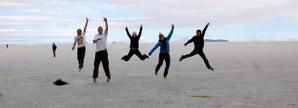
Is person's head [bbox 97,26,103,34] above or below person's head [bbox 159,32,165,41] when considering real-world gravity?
above

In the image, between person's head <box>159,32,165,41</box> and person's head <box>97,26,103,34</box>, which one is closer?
person's head <box>97,26,103,34</box>

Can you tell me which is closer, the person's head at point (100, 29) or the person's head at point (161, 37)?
the person's head at point (100, 29)

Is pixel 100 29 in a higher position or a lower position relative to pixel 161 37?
higher

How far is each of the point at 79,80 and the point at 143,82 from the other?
220cm

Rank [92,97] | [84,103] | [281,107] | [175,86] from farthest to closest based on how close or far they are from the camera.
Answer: [175,86], [92,97], [84,103], [281,107]

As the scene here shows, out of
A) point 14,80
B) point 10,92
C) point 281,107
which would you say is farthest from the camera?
point 14,80

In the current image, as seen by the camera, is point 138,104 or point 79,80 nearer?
point 138,104

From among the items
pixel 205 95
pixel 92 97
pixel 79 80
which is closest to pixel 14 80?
pixel 79 80

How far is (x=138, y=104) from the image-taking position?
987 centimetres

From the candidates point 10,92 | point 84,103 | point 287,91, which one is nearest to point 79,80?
point 10,92

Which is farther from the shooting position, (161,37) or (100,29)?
(161,37)

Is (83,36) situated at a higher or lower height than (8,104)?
higher

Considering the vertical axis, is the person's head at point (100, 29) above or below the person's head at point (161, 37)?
above

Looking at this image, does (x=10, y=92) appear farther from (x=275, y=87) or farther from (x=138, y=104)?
(x=275, y=87)
